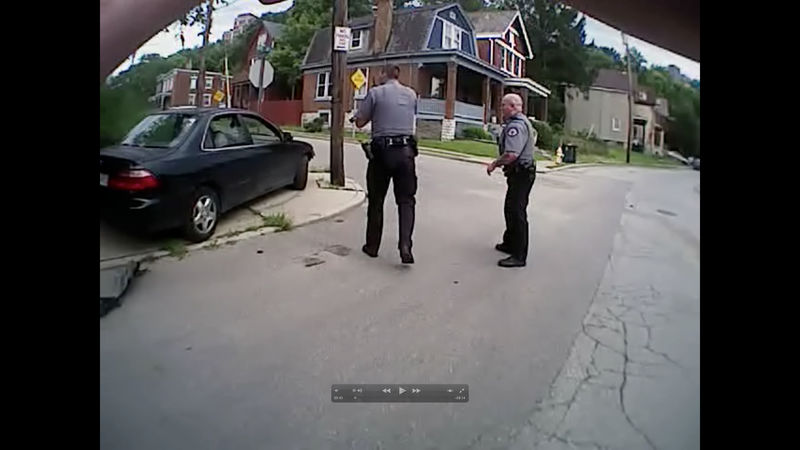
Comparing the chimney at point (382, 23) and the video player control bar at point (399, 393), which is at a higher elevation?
the chimney at point (382, 23)

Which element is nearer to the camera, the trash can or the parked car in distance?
the parked car in distance

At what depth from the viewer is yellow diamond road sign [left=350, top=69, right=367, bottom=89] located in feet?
4.07

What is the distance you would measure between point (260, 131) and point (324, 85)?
0.17m

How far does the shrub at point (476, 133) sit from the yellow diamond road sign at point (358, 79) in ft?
0.77

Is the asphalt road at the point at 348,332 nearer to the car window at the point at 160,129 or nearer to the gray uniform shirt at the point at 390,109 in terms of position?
the gray uniform shirt at the point at 390,109

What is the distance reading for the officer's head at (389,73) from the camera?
1.22m

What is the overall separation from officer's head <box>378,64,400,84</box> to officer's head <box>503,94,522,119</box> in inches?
9.1

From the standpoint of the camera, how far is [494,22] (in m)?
1.25

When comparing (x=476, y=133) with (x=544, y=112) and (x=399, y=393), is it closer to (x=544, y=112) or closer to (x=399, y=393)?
(x=544, y=112)

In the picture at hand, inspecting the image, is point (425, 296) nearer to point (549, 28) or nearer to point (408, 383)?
point (408, 383)

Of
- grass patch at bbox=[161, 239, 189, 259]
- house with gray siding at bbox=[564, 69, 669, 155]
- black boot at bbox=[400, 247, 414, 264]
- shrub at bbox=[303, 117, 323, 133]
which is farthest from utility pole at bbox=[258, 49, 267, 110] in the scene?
house with gray siding at bbox=[564, 69, 669, 155]

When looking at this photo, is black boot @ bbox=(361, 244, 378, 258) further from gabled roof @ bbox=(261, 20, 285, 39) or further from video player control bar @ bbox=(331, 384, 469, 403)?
gabled roof @ bbox=(261, 20, 285, 39)

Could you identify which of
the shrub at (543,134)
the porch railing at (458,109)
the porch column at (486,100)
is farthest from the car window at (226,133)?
the shrub at (543,134)
